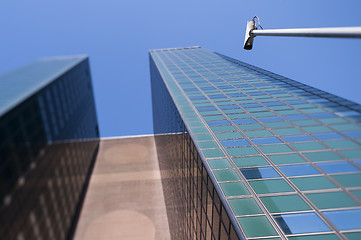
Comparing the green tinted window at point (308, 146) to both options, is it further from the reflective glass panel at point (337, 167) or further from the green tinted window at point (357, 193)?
the green tinted window at point (357, 193)

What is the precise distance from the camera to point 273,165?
14781 millimetres

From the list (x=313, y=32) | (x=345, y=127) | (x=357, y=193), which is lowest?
(x=345, y=127)

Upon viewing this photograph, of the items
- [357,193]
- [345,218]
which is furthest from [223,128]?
[345,218]

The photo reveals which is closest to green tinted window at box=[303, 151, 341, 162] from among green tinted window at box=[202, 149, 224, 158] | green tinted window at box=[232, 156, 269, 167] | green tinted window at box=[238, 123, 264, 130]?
green tinted window at box=[232, 156, 269, 167]

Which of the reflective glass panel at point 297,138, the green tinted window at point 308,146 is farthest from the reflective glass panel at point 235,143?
the green tinted window at point 308,146

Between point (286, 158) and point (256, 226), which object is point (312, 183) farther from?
point (256, 226)

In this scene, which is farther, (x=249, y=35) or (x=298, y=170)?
(x=298, y=170)

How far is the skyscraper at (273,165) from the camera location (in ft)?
34.7

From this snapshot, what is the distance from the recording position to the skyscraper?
34.7 ft

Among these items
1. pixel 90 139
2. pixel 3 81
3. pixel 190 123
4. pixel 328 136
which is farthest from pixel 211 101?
pixel 90 139

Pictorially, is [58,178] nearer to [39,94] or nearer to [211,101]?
[39,94]

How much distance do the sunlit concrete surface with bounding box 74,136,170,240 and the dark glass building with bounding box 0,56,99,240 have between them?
2.99 meters

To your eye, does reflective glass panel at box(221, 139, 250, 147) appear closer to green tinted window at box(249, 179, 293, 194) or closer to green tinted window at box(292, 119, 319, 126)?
green tinted window at box(249, 179, 293, 194)

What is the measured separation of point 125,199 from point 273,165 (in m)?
36.9
